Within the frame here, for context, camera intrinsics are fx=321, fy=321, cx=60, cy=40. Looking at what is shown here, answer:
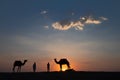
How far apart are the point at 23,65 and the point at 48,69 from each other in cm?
595

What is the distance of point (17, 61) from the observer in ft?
186
